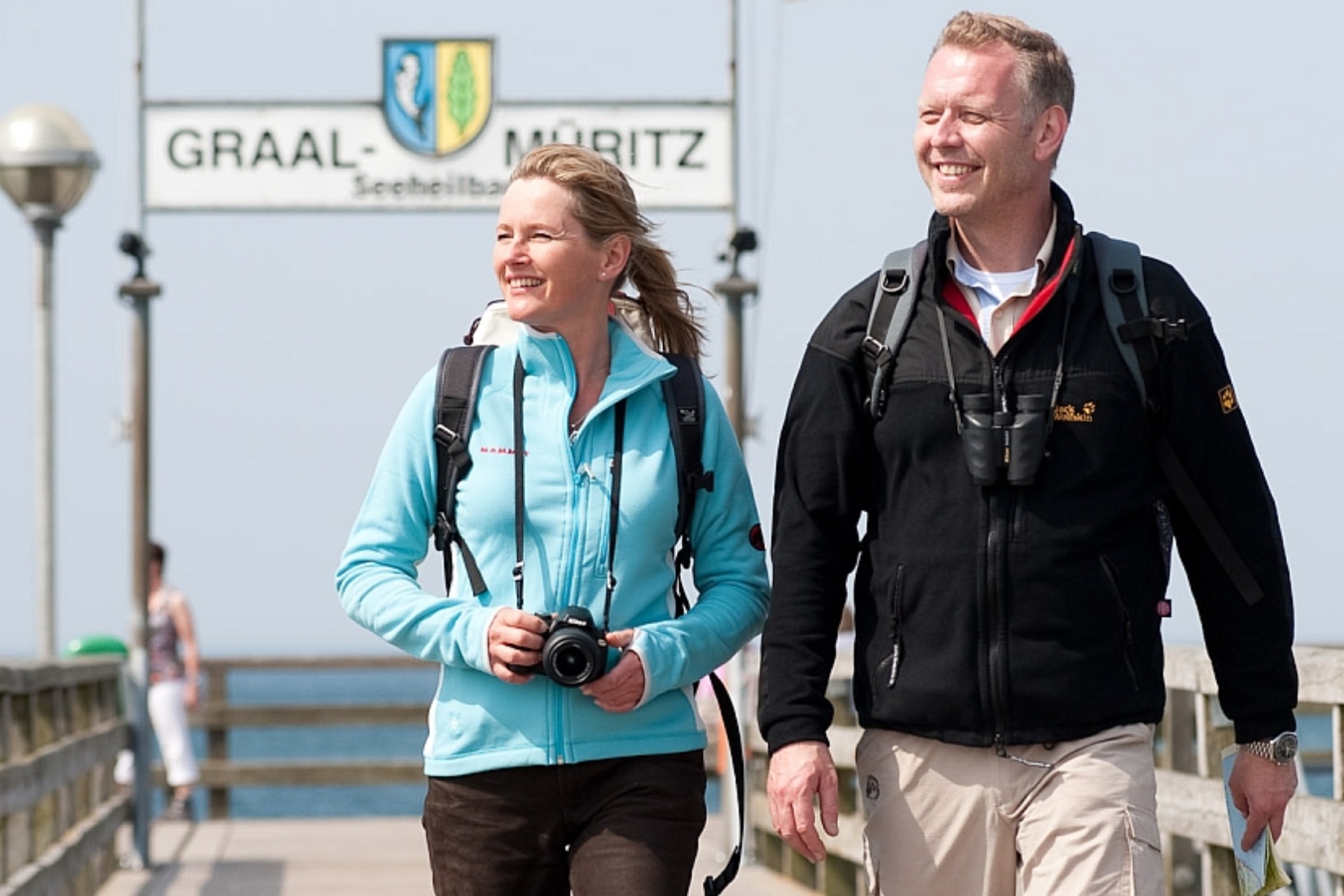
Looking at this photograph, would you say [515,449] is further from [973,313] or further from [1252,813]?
[1252,813]

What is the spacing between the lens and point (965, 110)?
3986mm

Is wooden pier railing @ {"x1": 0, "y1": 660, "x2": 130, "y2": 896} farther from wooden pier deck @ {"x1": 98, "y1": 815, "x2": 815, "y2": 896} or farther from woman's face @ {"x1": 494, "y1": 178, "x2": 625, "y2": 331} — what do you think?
woman's face @ {"x1": 494, "y1": 178, "x2": 625, "y2": 331}

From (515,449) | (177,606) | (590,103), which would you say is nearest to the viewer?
(515,449)

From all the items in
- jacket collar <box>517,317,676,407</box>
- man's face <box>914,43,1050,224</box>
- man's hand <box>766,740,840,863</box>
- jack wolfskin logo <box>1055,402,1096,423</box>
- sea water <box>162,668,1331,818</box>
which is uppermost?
man's face <box>914,43,1050,224</box>

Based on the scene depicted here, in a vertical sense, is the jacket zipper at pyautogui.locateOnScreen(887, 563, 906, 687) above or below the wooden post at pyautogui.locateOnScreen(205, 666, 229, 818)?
above

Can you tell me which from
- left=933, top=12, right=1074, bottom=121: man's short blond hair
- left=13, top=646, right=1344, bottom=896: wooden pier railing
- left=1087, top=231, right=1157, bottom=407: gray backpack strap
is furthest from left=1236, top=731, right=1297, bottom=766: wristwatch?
left=13, top=646, right=1344, bottom=896: wooden pier railing

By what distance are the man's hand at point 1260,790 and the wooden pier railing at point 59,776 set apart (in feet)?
13.2

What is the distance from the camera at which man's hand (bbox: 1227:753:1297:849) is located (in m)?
4.04

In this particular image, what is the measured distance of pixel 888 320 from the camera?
400 cm

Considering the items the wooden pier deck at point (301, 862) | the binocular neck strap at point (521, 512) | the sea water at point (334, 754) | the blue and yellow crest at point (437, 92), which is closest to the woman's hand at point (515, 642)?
the binocular neck strap at point (521, 512)

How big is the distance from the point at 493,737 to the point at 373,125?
24.6 feet

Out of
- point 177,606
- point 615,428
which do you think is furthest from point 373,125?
point 615,428

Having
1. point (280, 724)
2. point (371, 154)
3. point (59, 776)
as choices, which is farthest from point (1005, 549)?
point (280, 724)

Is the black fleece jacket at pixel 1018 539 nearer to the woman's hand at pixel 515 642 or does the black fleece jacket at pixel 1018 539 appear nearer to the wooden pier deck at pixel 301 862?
the woman's hand at pixel 515 642
